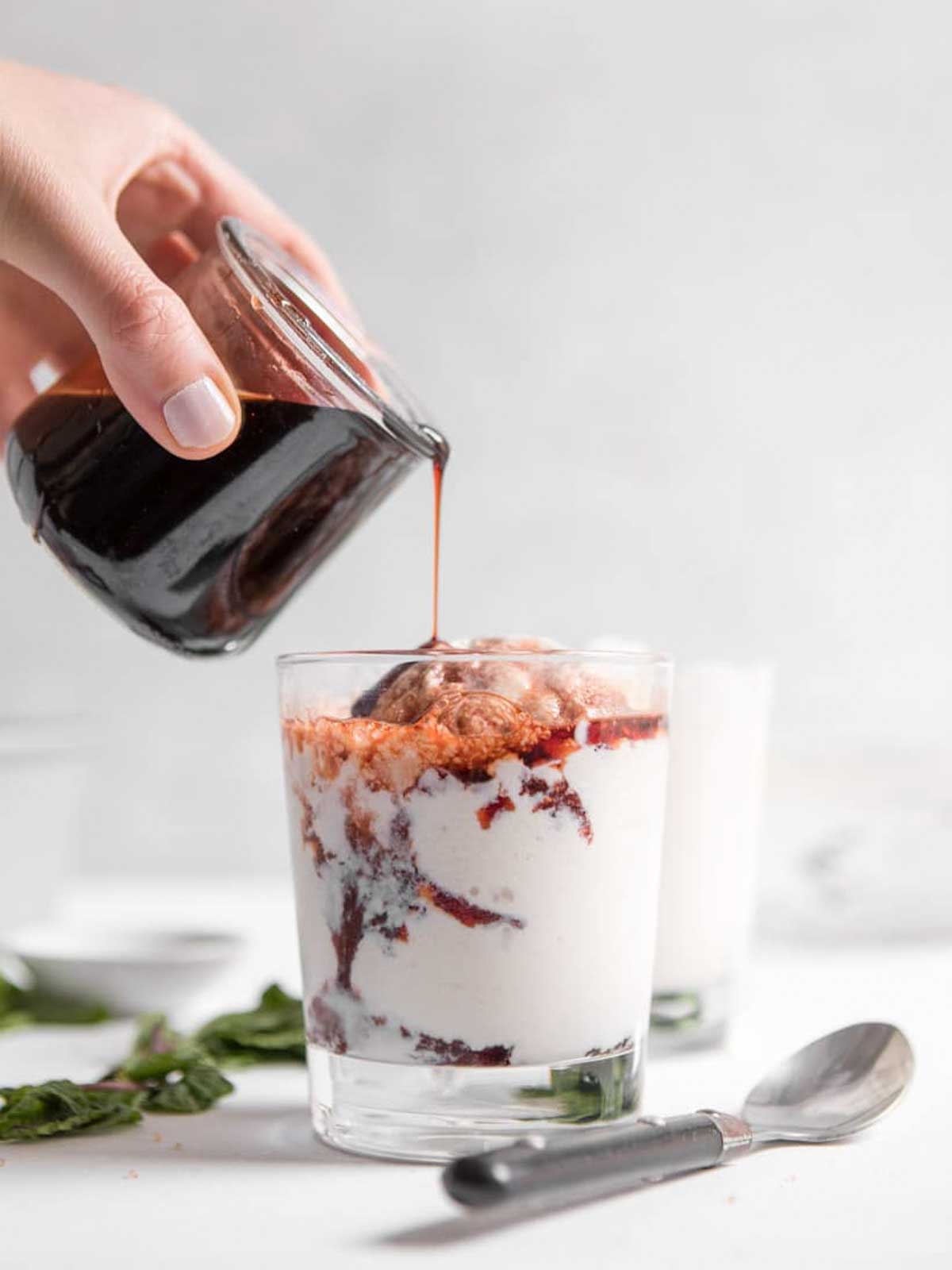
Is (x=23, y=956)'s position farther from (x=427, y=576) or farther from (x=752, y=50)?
(x=752, y=50)

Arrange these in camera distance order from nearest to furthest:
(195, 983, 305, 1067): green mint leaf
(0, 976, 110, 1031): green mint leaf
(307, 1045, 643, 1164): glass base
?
(307, 1045, 643, 1164): glass base < (195, 983, 305, 1067): green mint leaf < (0, 976, 110, 1031): green mint leaf

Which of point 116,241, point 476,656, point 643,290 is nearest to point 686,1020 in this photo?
point 476,656

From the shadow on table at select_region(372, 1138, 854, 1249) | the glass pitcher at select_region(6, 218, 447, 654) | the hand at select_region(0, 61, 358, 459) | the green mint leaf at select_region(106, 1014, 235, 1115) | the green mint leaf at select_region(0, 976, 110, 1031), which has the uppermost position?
the hand at select_region(0, 61, 358, 459)

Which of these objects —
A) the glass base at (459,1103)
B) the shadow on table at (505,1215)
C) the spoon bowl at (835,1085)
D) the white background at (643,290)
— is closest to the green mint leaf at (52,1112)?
the glass base at (459,1103)

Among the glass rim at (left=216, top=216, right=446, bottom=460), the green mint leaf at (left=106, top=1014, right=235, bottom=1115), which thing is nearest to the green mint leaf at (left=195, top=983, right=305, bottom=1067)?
the green mint leaf at (left=106, top=1014, right=235, bottom=1115)

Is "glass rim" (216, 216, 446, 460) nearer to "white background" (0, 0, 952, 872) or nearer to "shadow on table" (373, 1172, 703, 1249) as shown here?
"shadow on table" (373, 1172, 703, 1249)

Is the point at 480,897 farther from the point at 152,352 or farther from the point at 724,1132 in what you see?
the point at 152,352

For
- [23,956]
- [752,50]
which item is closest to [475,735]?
[23,956]

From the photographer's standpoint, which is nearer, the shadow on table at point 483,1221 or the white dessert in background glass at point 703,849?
the shadow on table at point 483,1221

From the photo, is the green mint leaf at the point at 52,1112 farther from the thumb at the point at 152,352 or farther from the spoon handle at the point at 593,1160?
the thumb at the point at 152,352
